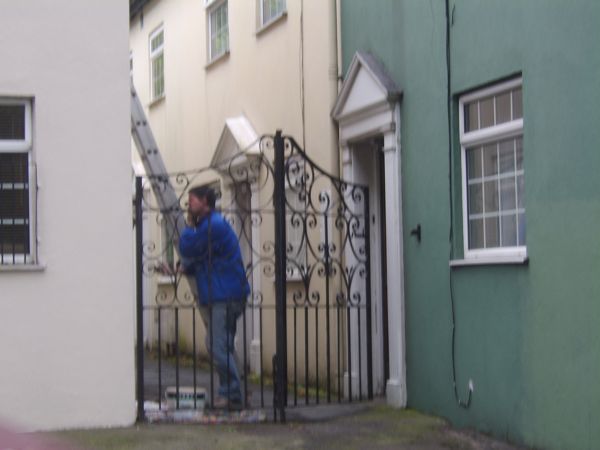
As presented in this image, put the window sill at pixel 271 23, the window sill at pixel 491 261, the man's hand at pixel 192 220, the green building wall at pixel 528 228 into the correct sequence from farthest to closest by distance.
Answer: the window sill at pixel 271 23 < the man's hand at pixel 192 220 < the window sill at pixel 491 261 < the green building wall at pixel 528 228

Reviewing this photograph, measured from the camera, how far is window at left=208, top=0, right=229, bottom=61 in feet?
54.4

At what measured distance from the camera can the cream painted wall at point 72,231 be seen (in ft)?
32.4

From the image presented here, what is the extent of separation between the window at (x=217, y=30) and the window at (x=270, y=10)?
1.42 meters

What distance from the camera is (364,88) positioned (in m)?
11.6

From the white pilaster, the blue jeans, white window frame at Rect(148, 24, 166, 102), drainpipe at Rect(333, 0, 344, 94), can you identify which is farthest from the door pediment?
white window frame at Rect(148, 24, 166, 102)

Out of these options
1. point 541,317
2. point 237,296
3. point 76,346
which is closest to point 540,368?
point 541,317

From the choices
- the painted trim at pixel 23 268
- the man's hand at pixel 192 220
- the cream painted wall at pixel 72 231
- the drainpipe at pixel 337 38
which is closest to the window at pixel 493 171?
the man's hand at pixel 192 220

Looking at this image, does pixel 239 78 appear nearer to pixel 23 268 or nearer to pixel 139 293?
pixel 139 293

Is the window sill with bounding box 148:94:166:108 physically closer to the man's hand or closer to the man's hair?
the man's hand

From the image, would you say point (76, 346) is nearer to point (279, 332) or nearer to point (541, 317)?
point (279, 332)

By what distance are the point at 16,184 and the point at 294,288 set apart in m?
4.23

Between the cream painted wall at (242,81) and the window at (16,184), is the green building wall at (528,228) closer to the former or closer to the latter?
the cream painted wall at (242,81)

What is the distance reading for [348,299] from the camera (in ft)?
37.3

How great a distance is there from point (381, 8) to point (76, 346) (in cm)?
440
